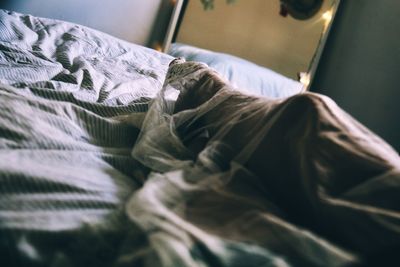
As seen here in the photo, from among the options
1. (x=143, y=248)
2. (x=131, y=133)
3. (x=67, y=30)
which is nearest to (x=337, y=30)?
(x=67, y=30)

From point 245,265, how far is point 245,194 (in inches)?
5.4

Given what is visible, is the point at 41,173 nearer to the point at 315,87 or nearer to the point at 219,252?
the point at 219,252

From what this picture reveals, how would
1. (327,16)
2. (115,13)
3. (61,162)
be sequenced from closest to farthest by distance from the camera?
(61,162)
(327,16)
(115,13)

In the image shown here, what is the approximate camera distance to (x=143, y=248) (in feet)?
1.30

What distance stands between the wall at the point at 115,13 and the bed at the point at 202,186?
1.50 meters

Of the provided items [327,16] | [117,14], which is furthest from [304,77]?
[117,14]

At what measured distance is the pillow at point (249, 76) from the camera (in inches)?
79.7

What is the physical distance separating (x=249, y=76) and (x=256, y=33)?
518 mm

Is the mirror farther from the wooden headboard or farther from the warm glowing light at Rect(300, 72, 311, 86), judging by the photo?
the wooden headboard

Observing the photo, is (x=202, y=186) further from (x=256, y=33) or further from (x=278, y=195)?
(x=256, y=33)

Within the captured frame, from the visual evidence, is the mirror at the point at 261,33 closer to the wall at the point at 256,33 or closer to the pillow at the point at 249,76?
the wall at the point at 256,33

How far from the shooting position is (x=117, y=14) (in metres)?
2.41

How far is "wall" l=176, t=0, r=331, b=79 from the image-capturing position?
232 centimetres

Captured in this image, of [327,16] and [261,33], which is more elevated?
[327,16]
